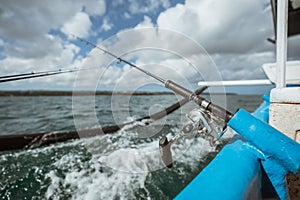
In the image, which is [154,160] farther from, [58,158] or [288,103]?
[288,103]

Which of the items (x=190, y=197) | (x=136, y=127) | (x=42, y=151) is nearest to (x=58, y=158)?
(x=42, y=151)

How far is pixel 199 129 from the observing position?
3.62ft

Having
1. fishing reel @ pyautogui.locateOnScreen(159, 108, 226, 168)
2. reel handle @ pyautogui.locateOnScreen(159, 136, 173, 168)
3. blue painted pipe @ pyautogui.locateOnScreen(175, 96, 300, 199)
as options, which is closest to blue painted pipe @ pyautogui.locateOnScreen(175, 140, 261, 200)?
blue painted pipe @ pyautogui.locateOnScreen(175, 96, 300, 199)

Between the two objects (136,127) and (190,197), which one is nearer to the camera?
(190,197)

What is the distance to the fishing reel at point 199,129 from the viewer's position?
3.48 ft

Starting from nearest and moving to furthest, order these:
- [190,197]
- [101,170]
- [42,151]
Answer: [190,197]
[101,170]
[42,151]

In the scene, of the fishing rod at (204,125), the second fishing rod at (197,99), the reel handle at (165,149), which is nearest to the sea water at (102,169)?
the second fishing rod at (197,99)

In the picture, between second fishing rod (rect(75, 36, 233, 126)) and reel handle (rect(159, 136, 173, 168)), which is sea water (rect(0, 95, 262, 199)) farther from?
reel handle (rect(159, 136, 173, 168))

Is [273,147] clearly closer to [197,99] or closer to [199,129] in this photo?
[199,129]

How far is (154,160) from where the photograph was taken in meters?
3.10

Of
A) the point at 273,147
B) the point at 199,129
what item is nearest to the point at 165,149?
the point at 199,129

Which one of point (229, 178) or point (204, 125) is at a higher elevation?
point (204, 125)

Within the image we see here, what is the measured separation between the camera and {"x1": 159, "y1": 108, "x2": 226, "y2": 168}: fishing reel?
3.48 feet

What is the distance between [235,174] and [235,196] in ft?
0.46
